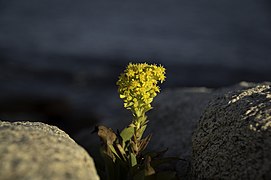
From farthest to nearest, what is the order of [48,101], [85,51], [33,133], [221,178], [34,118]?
[85,51] → [48,101] → [34,118] → [221,178] → [33,133]

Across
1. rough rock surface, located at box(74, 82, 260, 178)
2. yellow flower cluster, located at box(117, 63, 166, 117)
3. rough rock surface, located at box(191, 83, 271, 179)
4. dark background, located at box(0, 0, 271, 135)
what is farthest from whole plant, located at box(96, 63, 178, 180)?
dark background, located at box(0, 0, 271, 135)

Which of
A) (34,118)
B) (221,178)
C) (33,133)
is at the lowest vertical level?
(34,118)

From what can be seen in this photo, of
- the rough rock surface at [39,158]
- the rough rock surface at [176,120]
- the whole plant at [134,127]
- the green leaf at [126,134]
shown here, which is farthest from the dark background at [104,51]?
the rough rock surface at [39,158]

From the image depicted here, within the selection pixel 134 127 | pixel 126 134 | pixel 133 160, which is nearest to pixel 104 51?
pixel 126 134

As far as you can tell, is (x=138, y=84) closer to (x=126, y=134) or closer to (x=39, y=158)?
(x=126, y=134)

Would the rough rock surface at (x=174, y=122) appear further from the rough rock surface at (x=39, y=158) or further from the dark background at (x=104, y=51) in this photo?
the dark background at (x=104, y=51)

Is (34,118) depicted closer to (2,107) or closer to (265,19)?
(2,107)

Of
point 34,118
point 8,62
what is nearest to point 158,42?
point 8,62
